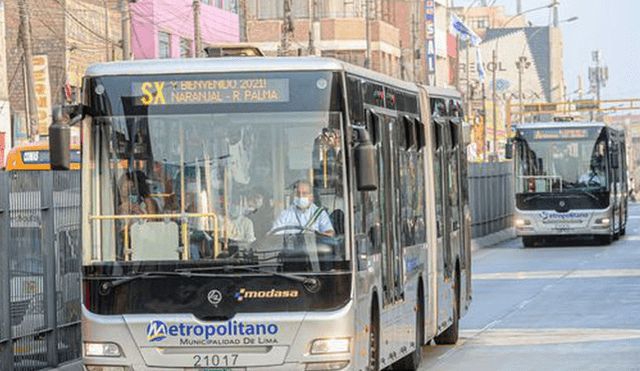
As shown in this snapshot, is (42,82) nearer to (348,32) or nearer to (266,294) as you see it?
(266,294)

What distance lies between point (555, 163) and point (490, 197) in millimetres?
5532

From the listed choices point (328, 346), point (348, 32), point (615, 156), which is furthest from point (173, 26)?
point (328, 346)

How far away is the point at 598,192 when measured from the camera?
154 ft

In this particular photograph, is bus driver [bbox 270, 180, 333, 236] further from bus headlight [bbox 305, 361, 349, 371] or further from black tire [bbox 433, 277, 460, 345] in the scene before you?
black tire [bbox 433, 277, 460, 345]

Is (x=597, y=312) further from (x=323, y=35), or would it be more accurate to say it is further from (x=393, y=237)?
(x=323, y=35)

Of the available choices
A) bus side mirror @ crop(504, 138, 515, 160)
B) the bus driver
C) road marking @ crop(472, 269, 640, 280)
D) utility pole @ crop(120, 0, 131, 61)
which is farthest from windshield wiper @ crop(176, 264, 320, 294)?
bus side mirror @ crop(504, 138, 515, 160)

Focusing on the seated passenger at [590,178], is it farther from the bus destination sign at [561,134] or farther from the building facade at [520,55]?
the building facade at [520,55]

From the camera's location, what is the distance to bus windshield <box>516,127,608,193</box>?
46.9 metres

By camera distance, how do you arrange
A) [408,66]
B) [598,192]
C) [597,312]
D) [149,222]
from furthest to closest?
[408,66]
[598,192]
[597,312]
[149,222]

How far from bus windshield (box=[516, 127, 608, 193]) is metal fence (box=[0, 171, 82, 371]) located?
30.8 metres

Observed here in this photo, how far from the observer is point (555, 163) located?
46875 mm

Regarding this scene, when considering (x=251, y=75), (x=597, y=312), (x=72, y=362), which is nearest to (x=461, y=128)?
(x=597, y=312)

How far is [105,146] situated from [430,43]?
8221 cm

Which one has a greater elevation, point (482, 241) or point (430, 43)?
point (430, 43)
